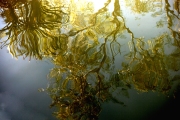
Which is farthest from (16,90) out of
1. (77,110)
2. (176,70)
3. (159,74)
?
(176,70)

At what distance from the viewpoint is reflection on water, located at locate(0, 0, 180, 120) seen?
2.66 metres

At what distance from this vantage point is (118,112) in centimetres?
230

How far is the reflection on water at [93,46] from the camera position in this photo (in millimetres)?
2662

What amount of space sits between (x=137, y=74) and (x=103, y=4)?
247 centimetres

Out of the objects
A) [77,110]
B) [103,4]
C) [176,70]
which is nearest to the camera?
[77,110]

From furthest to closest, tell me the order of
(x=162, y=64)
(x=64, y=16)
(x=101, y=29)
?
(x=64, y=16)
(x=101, y=29)
(x=162, y=64)

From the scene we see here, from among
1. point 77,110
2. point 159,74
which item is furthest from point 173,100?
point 77,110

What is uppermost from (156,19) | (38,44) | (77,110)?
(156,19)

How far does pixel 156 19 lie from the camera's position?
3977mm

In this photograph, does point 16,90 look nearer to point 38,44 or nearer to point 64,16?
point 38,44

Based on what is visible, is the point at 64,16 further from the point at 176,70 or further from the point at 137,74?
the point at 176,70

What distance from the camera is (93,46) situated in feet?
11.8

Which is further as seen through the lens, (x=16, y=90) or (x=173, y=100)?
(x=16, y=90)

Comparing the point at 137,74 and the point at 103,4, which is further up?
the point at 103,4
